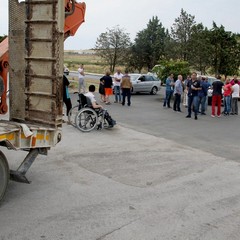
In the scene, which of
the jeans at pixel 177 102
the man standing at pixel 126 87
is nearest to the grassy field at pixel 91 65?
the man standing at pixel 126 87

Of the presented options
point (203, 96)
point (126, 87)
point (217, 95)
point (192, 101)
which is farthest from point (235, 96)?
point (126, 87)

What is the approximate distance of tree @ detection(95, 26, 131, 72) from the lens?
42000mm

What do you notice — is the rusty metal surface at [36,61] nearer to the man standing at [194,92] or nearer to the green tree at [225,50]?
the man standing at [194,92]

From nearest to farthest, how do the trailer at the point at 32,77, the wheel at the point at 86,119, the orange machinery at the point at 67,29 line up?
the trailer at the point at 32,77 → the orange machinery at the point at 67,29 → the wheel at the point at 86,119

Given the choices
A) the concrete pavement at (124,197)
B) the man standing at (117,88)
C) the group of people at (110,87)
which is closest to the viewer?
the concrete pavement at (124,197)

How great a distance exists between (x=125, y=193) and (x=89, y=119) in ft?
18.5

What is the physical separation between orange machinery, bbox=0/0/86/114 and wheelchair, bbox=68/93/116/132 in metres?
4.53

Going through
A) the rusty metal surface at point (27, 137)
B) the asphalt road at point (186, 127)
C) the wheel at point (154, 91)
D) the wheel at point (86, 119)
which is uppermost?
the wheel at point (154, 91)

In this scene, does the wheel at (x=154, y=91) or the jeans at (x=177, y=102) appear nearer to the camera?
the jeans at (x=177, y=102)

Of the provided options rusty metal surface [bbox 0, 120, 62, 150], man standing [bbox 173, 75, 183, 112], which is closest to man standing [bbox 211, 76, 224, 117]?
man standing [bbox 173, 75, 183, 112]

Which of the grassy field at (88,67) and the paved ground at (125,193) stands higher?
the grassy field at (88,67)

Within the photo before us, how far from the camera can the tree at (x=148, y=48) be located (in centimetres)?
4641

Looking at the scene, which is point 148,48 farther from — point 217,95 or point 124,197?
point 124,197

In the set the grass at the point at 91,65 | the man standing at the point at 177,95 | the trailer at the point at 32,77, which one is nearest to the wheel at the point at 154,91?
the man standing at the point at 177,95
